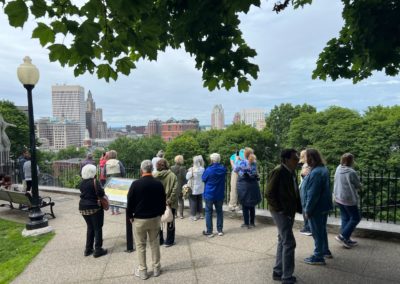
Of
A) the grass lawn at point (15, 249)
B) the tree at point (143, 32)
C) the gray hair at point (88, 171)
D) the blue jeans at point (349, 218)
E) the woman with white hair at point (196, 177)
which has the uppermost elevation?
the tree at point (143, 32)

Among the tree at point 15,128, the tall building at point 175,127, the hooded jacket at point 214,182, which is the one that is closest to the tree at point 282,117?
the tree at point 15,128

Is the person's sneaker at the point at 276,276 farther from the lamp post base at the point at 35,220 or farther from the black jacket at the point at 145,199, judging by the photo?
the lamp post base at the point at 35,220

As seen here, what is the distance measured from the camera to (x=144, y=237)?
5.09 m

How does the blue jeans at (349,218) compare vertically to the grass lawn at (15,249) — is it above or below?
above

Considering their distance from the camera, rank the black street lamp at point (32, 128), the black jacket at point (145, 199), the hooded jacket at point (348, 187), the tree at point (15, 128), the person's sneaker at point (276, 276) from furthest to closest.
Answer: the tree at point (15, 128) → the black street lamp at point (32, 128) → the hooded jacket at point (348, 187) → the black jacket at point (145, 199) → the person's sneaker at point (276, 276)

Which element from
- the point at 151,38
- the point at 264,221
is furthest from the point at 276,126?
A: the point at 151,38

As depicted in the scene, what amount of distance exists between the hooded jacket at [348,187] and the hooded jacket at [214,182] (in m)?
2.29

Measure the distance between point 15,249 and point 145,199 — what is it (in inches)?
144

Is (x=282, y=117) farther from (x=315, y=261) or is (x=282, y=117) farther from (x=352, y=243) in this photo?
(x=315, y=261)

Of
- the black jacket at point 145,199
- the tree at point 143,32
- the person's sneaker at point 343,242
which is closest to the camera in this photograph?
the tree at point 143,32

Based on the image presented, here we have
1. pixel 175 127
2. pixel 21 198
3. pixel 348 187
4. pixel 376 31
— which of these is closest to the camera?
pixel 376 31

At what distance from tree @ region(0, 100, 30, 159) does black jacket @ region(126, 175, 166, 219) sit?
135 feet

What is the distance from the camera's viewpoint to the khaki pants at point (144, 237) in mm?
4969

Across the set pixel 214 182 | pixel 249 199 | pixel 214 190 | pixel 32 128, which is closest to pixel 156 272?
pixel 214 190
